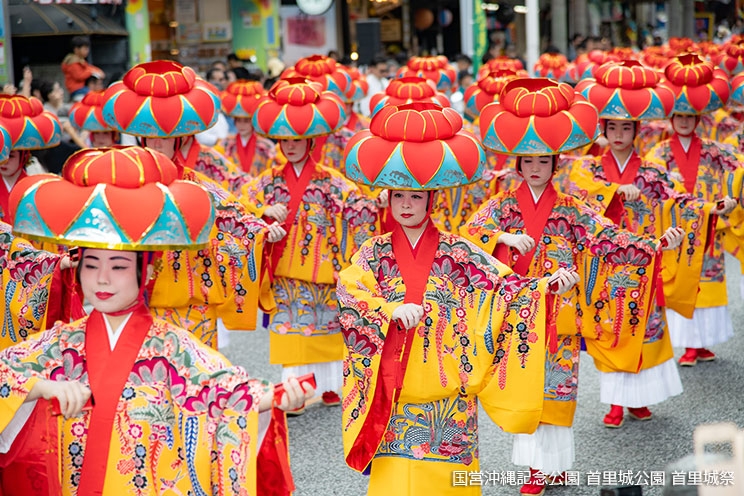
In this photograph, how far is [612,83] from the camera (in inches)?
273

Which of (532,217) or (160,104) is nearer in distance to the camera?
(532,217)

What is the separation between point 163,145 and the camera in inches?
242

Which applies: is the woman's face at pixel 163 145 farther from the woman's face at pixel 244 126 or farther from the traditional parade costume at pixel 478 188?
the woman's face at pixel 244 126

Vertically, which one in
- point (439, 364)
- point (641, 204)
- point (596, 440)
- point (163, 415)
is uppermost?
point (641, 204)

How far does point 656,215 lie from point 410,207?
2.86 metres

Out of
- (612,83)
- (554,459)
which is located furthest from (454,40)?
(554,459)

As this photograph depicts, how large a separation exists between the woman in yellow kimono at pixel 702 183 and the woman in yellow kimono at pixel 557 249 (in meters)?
2.10

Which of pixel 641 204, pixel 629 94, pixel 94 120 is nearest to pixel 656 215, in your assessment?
pixel 641 204

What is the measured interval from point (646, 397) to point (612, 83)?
201 centimetres

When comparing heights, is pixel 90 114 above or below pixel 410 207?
above

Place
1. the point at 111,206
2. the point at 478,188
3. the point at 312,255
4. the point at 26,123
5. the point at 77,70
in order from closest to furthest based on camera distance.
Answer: the point at 111,206, the point at 26,123, the point at 312,255, the point at 478,188, the point at 77,70

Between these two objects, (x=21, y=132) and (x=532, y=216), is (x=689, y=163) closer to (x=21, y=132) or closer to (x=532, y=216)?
(x=532, y=216)

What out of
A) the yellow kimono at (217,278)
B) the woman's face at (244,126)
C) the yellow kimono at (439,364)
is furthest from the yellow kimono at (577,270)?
the woman's face at (244,126)

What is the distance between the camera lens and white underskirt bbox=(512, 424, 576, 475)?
545 centimetres
